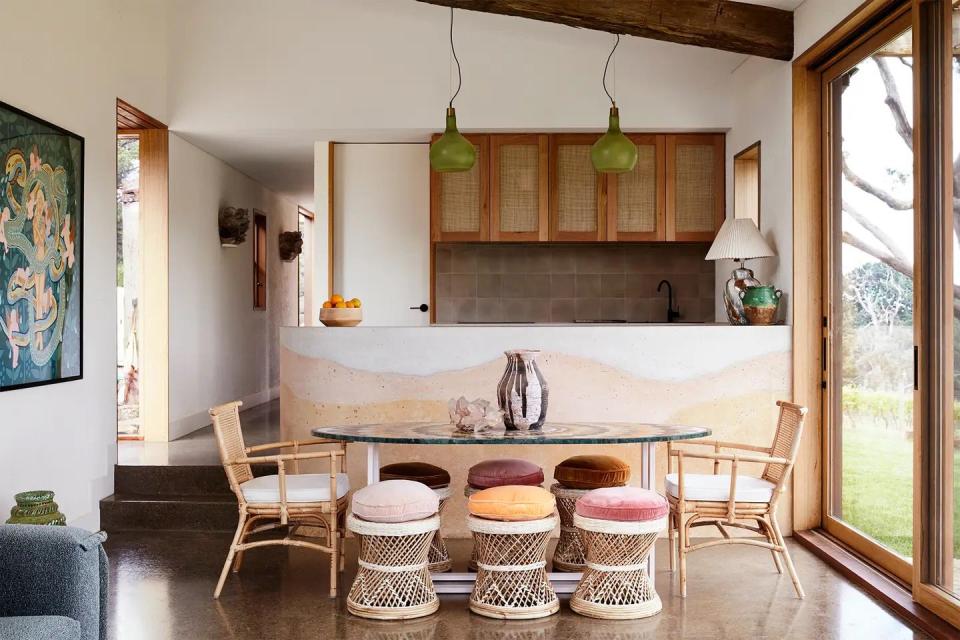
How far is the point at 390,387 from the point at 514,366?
120cm

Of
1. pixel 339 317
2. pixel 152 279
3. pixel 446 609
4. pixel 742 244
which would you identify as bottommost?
pixel 446 609

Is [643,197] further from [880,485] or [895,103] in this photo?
[880,485]

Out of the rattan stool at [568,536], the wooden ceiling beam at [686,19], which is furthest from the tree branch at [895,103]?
the rattan stool at [568,536]

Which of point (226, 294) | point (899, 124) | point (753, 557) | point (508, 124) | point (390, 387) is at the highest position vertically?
point (508, 124)

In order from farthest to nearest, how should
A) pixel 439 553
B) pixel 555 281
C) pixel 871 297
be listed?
pixel 555 281
pixel 871 297
pixel 439 553

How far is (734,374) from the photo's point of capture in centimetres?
493

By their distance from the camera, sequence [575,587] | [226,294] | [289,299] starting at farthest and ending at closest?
[289,299] → [226,294] → [575,587]

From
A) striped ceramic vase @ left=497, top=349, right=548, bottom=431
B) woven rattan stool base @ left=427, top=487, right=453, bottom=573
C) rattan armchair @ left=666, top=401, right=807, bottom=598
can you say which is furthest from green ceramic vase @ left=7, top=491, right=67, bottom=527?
rattan armchair @ left=666, top=401, right=807, bottom=598

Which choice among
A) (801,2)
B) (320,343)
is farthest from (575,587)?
(801,2)

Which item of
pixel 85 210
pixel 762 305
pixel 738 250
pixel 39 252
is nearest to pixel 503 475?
pixel 762 305

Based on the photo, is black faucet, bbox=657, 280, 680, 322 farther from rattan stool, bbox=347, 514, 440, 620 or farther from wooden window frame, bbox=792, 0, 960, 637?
rattan stool, bbox=347, 514, 440, 620

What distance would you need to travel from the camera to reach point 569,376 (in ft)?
16.1

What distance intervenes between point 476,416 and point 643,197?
325cm

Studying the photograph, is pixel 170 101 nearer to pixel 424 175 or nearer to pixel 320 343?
pixel 424 175
